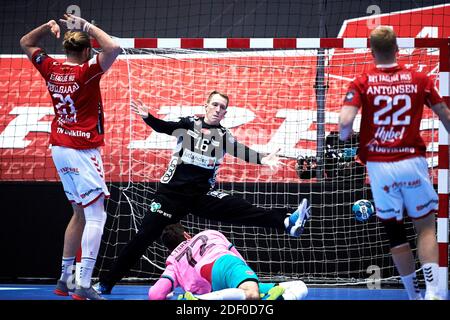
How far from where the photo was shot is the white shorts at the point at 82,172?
738 centimetres

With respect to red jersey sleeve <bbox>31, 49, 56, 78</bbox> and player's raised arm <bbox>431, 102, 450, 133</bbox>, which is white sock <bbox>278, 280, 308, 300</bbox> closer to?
player's raised arm <bbox>431, 102, 450, 133</bbox>

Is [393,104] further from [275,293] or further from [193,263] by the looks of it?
[193,263]

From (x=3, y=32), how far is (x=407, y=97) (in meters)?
8.91

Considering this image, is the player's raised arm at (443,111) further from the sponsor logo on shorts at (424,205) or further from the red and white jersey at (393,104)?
the sponsor logo on shorts at (424,205)

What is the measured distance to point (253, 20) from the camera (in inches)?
507

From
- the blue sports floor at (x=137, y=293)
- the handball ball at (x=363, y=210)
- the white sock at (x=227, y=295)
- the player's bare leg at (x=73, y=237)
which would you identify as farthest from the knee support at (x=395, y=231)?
the player's bare leg at (x=73, y=237)

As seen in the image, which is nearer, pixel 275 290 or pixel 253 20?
pixel 275 290

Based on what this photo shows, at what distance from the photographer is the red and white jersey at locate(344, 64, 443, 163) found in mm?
6398

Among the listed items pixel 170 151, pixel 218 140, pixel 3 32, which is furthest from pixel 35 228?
pixel 3 32

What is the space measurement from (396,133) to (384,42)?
2.41 feet

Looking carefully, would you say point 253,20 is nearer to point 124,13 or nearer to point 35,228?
point 124,13

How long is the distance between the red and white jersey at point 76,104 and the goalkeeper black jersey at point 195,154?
1304mm

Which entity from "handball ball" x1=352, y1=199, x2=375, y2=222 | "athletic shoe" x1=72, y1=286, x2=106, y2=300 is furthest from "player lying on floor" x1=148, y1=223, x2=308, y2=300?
"handball ball" x1=352, y1=199, x2=375, y2=222

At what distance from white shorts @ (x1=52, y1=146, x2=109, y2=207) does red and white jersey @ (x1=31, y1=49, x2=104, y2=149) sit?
7 cm
